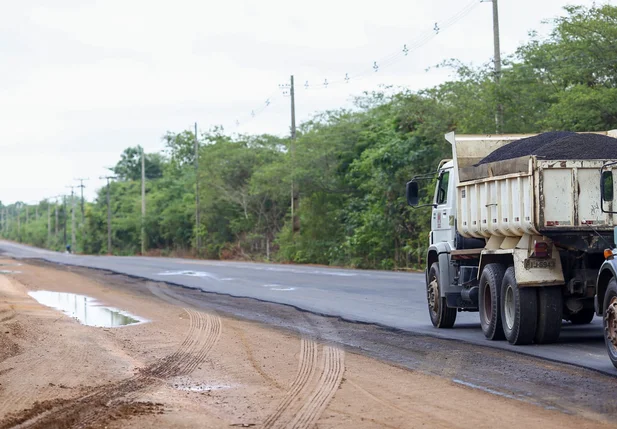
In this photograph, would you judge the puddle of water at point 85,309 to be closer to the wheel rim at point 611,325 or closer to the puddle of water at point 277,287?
the puddle of water at point 277,287

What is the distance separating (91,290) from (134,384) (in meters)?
18.9

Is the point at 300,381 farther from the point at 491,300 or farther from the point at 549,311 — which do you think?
the point at 491,300

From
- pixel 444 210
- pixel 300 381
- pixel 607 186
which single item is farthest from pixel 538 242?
pixel 300 381

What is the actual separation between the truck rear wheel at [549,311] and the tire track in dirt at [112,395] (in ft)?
14.6

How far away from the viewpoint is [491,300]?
13211 mm

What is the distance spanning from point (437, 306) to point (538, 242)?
3.71m

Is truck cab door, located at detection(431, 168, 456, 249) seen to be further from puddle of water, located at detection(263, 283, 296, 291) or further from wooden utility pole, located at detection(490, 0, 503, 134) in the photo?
wooden utility pole, located at detection(490, 0, 503, 134)

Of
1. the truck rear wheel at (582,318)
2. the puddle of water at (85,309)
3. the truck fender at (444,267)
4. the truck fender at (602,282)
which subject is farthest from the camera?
the puddle of water at (85,309)

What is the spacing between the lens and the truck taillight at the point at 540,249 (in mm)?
11867

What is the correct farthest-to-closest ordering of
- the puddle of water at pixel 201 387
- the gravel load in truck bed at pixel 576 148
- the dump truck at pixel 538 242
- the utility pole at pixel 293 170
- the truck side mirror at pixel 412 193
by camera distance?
the utility pole at pixel 293 170 → the truck side mirror at pixel 412 193 → the gravel load in truck bed at pixel 576 148 → the dump truck at pixel 538 242 → the puddle of water at pixel 201 387

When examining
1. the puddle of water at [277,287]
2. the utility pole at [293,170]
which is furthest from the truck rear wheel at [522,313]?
the utility pole at [293,170]

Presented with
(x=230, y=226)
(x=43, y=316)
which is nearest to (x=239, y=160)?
(x=230, y=226)

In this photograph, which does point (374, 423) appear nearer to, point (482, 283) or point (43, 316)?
point (482, 283)

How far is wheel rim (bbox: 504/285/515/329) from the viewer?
1259cm
